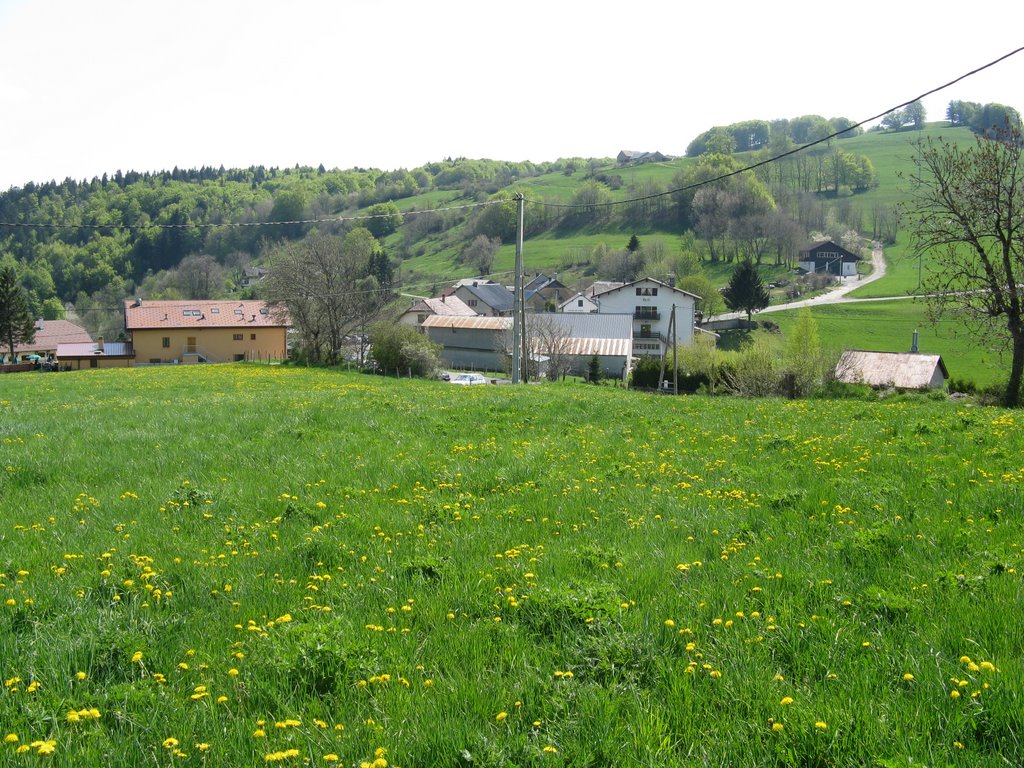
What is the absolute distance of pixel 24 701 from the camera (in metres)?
3.96

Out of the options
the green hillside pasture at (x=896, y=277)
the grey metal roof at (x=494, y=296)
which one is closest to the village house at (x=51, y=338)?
the grey metal roof at (x=494, y=296)

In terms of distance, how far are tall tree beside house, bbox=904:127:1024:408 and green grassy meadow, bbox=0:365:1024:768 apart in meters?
17.0

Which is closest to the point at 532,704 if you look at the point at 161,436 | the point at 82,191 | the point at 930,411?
the point at 161,436

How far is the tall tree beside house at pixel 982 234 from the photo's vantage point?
2402 centimetres

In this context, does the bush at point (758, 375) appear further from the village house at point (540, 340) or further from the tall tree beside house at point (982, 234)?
the village house at point (540, 340)

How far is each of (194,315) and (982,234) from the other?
67.2 meters

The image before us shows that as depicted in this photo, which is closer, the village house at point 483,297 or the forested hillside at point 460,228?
the village house at point 483,297

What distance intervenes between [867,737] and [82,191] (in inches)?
8010

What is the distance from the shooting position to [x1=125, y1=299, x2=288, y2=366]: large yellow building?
7169 cm

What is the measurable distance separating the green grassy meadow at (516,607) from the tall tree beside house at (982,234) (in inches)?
668

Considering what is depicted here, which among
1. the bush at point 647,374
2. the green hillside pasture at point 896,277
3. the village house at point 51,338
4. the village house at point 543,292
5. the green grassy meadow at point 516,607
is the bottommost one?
the village house at point 51,338

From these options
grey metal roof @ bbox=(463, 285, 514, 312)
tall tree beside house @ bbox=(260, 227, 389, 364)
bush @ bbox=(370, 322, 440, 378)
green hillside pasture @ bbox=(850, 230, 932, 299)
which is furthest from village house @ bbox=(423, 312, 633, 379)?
green hillside pasture @ bbox=(850, 230, 932, 299)

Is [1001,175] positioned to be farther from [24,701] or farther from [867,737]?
[24,701]

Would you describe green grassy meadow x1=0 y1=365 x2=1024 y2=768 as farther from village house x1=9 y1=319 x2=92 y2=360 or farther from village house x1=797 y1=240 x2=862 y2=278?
village house x1=797 y1=240 x2=862 y2=278
